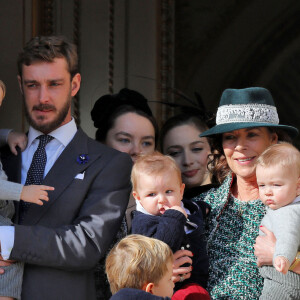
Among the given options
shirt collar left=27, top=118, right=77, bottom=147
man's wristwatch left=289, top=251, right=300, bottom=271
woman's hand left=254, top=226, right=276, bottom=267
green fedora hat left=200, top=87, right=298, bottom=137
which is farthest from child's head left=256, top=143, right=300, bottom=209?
shirt collar left=27, top=118, right=77, bottom=147

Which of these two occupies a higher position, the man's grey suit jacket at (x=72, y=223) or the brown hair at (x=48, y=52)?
the brown hair at (x=48, y=52)

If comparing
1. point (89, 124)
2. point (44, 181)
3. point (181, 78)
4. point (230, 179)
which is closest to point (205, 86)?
point (181, 78)

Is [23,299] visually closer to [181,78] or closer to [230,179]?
[230,179]

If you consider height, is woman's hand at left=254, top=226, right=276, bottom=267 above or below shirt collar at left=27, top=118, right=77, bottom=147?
below

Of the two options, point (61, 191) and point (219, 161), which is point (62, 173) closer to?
point (61, 191)

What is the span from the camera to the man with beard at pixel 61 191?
3.61 m

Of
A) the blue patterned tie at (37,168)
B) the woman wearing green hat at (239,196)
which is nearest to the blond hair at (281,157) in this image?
the woman wearing green hat at (239,196)

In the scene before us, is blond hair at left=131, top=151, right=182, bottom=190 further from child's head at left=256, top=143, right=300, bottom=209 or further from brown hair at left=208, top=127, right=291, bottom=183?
brown hair at left=208, top=127, right=291, bottom=183

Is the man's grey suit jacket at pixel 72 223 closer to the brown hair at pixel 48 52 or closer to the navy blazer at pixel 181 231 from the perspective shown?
the navy blazer at pixel 181 231

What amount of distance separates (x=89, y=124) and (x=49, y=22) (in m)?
0.74

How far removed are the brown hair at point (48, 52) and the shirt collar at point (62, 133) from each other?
26 centimetres

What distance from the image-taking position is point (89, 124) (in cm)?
570

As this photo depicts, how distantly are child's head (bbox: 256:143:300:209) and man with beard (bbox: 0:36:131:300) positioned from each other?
658 mm

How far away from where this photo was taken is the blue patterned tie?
3.86m
